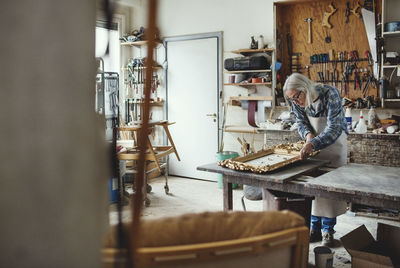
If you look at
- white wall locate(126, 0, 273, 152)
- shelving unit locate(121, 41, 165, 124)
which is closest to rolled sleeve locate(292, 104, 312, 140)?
white wall locate(126, 0, 273, 152)

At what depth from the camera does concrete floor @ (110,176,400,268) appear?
13.6ft

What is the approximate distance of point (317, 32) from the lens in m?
5.42

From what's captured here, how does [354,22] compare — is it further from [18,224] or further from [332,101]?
[18,224]

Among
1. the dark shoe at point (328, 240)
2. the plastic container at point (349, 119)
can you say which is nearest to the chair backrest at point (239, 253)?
the dark shoe at point (328, 240)

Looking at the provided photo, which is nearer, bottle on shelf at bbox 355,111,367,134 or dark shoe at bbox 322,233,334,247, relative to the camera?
dark shoe at bbox 322,233,334,247

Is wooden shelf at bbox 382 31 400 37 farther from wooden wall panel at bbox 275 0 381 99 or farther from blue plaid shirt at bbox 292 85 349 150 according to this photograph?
blue plaid shirt at bbox 292 85 349 150

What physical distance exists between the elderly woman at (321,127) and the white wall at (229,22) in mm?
2281

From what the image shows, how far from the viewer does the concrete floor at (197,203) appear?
4145mm

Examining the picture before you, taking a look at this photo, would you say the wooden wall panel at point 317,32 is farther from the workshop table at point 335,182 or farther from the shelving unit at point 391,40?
the workshop table at point 335,182

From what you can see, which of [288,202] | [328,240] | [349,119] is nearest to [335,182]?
[288,202]

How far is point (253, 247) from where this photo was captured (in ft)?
3.06

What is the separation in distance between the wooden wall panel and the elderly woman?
1931 mm

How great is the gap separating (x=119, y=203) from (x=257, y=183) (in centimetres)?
231

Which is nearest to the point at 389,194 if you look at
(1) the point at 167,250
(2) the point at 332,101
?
(2) the point at 332,101
